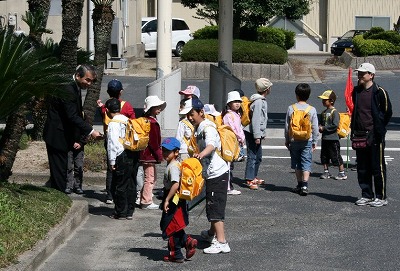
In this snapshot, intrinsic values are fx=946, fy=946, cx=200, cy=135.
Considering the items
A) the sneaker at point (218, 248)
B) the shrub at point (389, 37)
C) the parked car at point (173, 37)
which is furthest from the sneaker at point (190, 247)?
the parked car at point (173, 37)

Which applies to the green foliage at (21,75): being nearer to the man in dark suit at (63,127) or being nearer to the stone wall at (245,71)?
the man in dark suit at (63,127)

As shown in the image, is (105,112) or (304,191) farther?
(304,191)

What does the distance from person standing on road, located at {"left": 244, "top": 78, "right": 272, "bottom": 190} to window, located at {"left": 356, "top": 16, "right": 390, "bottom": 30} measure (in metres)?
39.8

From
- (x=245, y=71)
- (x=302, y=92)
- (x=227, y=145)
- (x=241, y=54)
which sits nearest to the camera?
(x=227, y=145)

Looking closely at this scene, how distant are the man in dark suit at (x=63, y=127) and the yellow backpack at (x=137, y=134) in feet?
2.21

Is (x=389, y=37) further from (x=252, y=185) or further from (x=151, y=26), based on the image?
(x=252, y=185)

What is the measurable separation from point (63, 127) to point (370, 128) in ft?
12.2

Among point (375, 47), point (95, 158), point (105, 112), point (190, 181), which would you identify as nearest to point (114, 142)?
point (105, 112)

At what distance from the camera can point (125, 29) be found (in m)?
→ 35.0

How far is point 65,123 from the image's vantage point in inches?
443

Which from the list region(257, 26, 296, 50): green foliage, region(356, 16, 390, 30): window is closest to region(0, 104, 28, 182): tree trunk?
region(257, 26, 296, 50): green foliage

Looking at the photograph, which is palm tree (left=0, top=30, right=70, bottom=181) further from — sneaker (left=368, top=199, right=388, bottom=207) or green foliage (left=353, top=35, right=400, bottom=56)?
green foliage (left=353, top=35, right=400, bottom=56)

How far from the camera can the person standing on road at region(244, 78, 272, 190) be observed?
506 inches

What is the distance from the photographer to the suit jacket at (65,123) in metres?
11.1
